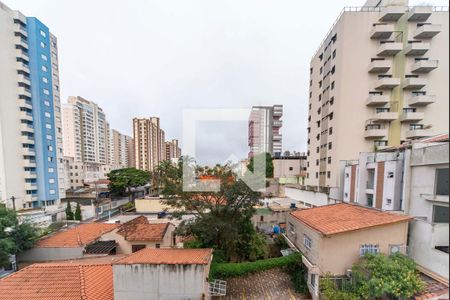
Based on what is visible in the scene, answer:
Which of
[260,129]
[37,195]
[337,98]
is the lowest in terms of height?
[37,195]

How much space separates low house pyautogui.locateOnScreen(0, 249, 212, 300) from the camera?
7219 mm

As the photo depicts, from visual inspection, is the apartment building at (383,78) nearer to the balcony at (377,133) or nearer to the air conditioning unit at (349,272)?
the balcony at (377,133)

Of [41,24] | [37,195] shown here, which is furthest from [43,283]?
[41,24]

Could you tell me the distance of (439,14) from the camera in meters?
17.3

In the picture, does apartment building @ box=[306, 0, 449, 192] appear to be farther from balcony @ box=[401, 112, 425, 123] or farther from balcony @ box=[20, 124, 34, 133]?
balcony @ box=[20, 124, 34, 133]

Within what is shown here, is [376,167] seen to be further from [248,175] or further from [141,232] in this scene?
[141,232]

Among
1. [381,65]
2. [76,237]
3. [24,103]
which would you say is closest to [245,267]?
[76,237]

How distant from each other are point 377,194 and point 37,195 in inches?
1366

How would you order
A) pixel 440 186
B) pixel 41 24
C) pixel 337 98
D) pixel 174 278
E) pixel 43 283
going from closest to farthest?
pixel 174 278 < pixel 43 283 < pixel 440 186 < pixel 337 98 < pixel 41 24

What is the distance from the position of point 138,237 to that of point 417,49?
87.9 ft

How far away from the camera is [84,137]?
167 ft
